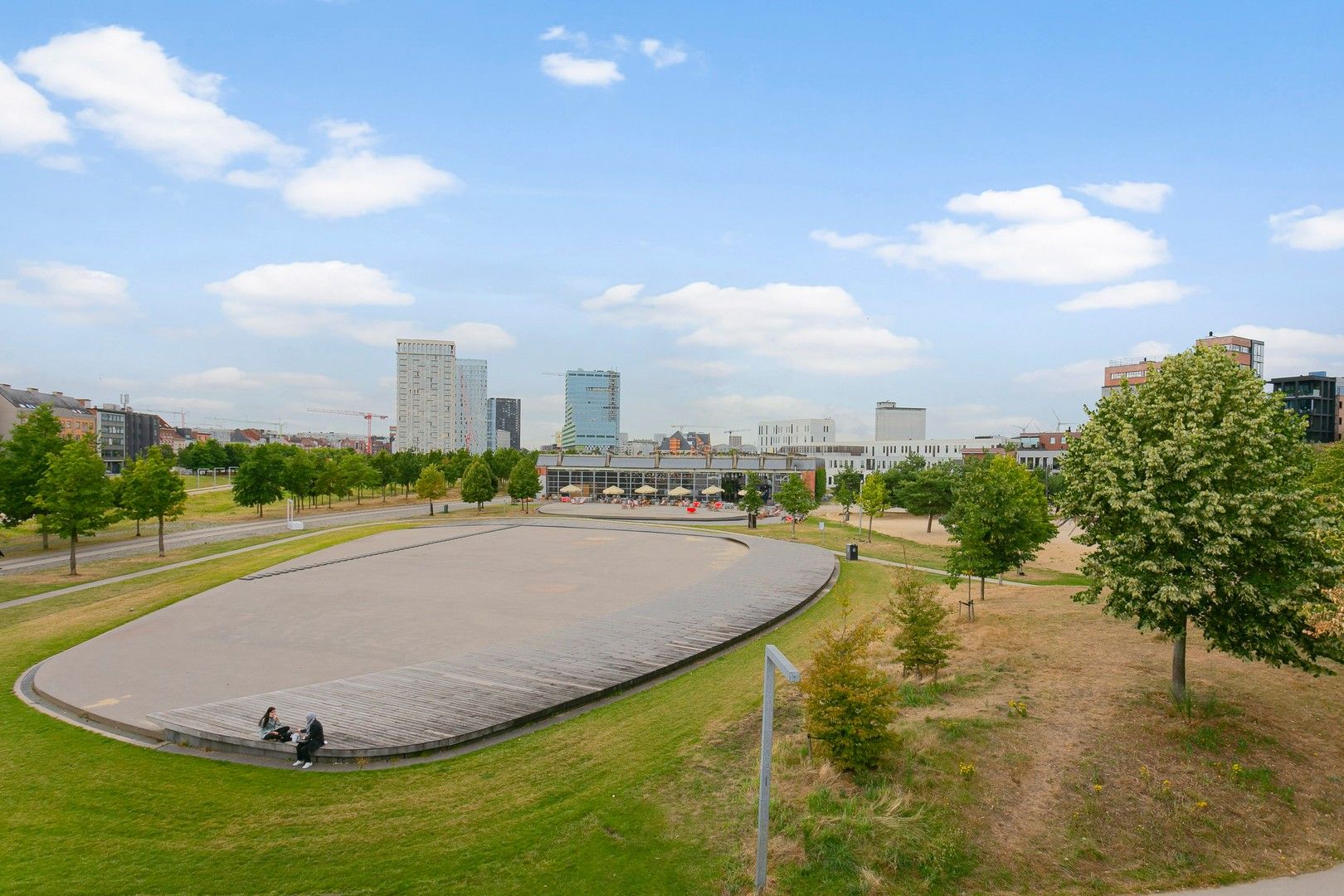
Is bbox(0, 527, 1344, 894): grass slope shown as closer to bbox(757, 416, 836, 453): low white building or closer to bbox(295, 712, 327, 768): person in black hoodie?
bbox(295, 712, 327, 768): person in black hoodie

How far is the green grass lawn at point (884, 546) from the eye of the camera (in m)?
35.3

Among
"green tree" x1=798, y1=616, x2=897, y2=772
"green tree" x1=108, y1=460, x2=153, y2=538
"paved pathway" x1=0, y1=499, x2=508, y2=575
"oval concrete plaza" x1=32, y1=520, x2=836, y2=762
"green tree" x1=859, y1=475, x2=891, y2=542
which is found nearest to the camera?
"green tree" x1=798, y1=616, x2=897, y2=772

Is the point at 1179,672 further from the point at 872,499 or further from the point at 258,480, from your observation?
the point at 258,480

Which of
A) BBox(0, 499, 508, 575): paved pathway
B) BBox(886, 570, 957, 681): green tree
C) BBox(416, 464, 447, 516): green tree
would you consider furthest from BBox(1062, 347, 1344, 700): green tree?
BBox(416, 464, 447, 516): green tree

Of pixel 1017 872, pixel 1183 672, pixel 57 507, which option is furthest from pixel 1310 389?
pixel 57 507

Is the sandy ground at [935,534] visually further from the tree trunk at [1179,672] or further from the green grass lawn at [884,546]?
the tree trunk at [1179,672]

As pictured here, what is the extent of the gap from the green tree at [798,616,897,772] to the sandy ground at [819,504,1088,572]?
25.0m

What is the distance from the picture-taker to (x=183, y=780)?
13172 millimetres

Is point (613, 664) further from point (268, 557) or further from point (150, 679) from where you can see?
point (268, 557)

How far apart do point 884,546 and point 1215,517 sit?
35855 millimetres

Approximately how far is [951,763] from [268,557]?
37790 millimetres

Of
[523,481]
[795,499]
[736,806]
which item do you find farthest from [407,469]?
[736,806]

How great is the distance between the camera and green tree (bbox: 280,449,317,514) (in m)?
67.8

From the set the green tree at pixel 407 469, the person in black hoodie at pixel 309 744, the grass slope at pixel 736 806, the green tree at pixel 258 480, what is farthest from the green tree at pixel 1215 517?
the green tree at pixel 407 469
